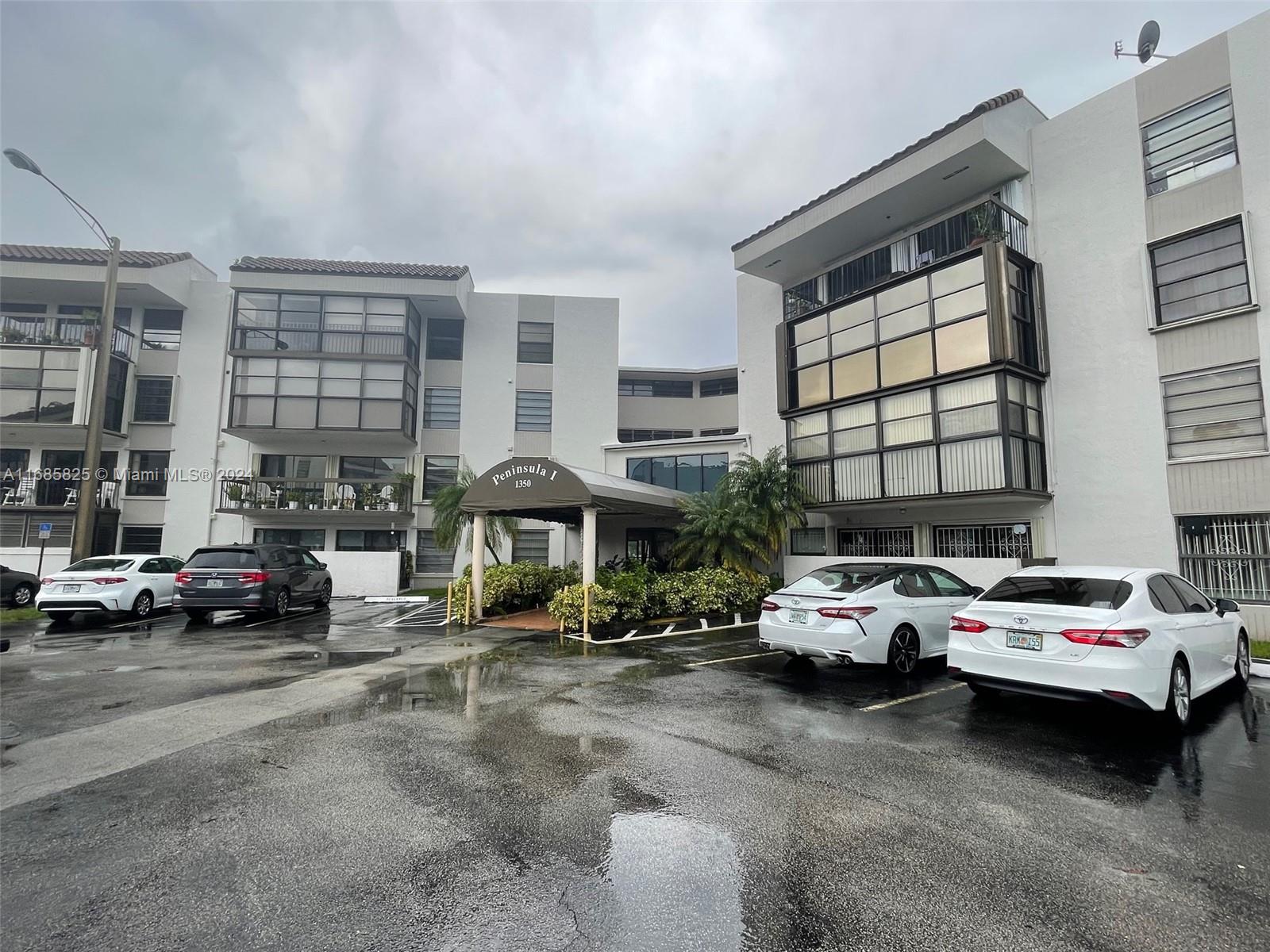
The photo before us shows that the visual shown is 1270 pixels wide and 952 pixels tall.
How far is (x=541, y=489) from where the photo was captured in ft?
43.1

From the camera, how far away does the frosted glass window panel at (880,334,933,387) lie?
1562 centimetres

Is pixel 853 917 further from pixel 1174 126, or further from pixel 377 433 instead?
pixel 377 433

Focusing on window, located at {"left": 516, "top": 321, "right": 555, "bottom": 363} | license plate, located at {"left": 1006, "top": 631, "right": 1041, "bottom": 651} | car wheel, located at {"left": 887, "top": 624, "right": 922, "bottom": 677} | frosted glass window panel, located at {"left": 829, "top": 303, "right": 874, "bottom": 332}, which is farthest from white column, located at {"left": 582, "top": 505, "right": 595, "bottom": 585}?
window, located at {"left": 516, "top": 321, "right": 555, "bottom": 363}

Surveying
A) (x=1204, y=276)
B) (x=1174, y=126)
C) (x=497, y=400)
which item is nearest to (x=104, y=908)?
(x=1204, y=276)

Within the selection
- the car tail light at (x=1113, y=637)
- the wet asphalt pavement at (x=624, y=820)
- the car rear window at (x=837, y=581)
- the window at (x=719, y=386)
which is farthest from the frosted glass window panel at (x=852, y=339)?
the car tail light at (x=1113, y=637)

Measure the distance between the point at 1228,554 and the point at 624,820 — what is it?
46.1 feet

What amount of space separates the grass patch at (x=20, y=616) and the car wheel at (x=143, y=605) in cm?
248

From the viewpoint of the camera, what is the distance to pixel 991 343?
1415cm

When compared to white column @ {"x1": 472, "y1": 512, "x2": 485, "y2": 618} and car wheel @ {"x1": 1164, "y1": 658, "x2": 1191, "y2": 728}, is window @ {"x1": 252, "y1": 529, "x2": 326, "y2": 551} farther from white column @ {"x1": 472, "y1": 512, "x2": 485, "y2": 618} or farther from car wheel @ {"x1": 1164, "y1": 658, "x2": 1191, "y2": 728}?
car wheel @ {"x1": 1164, "y1": 658, "x2": 1191, "y2": 728}

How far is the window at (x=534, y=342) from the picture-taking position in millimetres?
27353

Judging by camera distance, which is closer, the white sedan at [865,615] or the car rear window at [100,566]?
the white sedan at [865,615]

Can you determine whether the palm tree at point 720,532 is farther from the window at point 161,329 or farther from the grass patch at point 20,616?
the window at point 161,329

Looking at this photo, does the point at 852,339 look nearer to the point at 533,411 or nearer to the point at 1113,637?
the point at 1113,637

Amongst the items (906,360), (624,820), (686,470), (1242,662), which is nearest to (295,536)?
(686,470)
